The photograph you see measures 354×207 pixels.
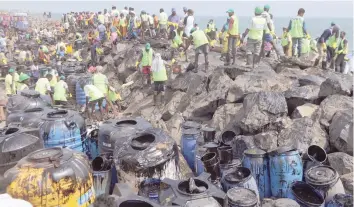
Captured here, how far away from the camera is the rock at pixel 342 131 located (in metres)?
6.42

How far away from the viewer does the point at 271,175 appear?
18.1ft

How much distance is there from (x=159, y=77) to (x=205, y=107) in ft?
8.77

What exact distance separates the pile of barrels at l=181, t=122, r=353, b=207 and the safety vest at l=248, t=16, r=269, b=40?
5.11 meters

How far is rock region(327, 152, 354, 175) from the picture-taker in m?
5.98

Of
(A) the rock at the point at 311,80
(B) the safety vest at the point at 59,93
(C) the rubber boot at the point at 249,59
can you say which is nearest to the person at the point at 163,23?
(C) the rubber boot at the point at 249,59

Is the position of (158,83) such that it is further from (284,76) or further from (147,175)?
(147,175)

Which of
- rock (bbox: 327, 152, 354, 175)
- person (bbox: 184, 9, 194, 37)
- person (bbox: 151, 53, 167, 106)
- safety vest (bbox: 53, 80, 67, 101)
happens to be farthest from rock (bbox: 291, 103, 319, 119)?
person (bbox: 184, 9, 194, 37)

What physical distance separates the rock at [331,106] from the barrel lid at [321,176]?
209cm

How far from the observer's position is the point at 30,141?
5.32 m

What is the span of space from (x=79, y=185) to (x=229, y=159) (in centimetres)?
260

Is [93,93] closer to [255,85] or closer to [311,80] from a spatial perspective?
[255,85]

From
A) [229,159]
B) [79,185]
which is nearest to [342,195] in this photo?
[229,159]

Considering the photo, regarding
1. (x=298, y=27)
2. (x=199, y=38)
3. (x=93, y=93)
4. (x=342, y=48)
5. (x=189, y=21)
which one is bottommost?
(x=93, y=93)

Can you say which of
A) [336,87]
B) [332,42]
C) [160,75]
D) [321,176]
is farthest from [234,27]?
[321,176]
